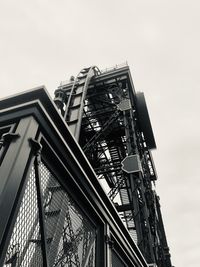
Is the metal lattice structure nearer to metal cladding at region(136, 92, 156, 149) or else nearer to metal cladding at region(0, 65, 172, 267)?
metal cladding at region(0, 65, 172, 267)

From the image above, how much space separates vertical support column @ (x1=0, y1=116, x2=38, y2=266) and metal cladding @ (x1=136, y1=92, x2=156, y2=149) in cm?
1362

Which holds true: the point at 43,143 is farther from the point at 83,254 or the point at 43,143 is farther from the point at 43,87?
the point at 83,254

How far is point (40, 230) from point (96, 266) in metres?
1.33

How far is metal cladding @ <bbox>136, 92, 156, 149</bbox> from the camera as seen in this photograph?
1570 centimetres

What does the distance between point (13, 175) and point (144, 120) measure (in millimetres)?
14041

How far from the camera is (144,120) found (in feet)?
51.7

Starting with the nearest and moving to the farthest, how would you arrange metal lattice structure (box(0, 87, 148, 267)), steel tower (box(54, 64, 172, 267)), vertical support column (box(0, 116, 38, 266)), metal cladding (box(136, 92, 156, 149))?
vertical support column (box(0, 116, 38, 266))
metal lattice structure (box(0, 87, 148, 267))
steel tower (box(54, 64, 172, 267))
metal cladding (box(136, 92, 156, 149))

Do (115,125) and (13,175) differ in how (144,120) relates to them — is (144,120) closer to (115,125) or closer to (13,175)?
(115,125)

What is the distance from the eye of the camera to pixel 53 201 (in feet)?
8.94

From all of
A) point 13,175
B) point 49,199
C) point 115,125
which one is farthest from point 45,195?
point 115,125

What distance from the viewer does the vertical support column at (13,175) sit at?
185 centimetres

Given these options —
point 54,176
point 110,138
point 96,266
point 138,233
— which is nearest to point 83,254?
point 96,266

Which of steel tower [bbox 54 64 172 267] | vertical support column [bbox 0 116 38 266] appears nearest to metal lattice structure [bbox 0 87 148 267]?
vertical support column [bbox 0 116 38 266]

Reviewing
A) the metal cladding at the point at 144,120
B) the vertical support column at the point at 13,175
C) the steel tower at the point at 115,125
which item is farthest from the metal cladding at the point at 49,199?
the metal cladding at the point at 144,120
